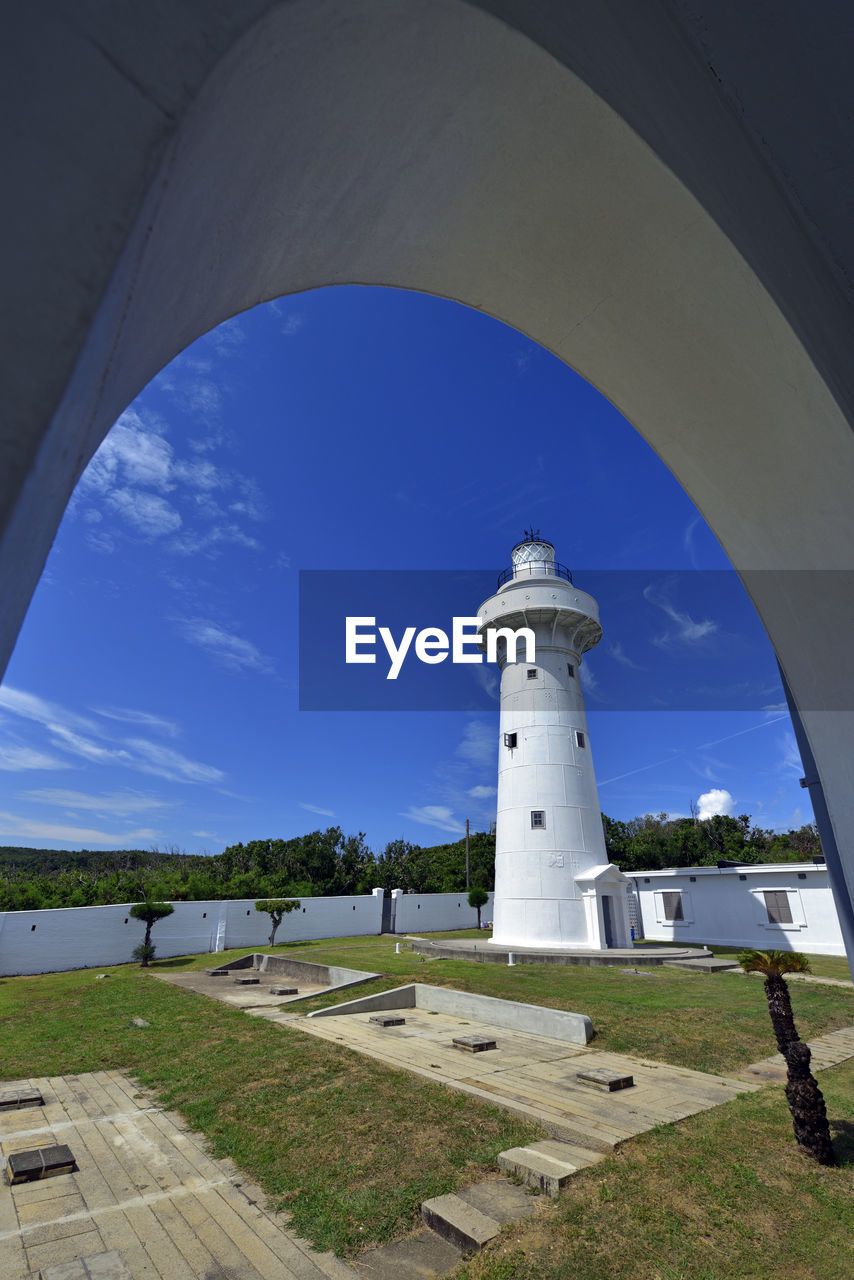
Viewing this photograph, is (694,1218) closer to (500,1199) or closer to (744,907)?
(500,1199)

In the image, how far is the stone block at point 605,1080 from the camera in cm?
765

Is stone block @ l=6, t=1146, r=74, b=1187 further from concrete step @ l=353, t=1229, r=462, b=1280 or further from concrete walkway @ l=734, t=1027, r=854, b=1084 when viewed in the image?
concrete walkway @ l=734, t=1027, r=854, b=1084

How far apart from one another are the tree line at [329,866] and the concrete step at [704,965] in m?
17.1

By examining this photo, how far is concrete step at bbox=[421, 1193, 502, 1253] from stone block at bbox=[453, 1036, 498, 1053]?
193 inches

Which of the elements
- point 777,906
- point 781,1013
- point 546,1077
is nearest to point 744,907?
point 777,906

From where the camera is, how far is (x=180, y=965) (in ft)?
66.2

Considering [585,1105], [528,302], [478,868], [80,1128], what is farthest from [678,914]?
[528,302]

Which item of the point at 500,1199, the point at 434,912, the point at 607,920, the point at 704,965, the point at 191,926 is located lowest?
the point at 500,1199

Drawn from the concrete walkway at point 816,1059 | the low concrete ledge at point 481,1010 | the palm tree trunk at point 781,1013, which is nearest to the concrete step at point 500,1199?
the palm tree trunk at point 781,1013

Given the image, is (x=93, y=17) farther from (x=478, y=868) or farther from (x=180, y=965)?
(x=478, y=868)

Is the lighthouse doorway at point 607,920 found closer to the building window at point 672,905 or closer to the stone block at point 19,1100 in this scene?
the building window at point 672,905

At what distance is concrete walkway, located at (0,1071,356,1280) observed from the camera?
4.25 metres

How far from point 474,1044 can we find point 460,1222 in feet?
17.3

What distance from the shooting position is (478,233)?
2.04 m
